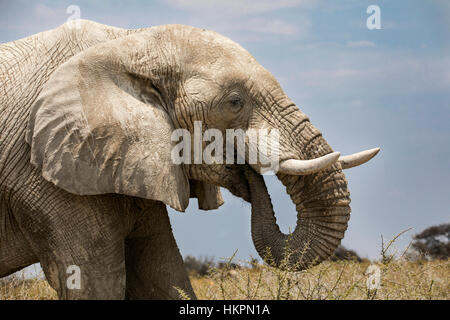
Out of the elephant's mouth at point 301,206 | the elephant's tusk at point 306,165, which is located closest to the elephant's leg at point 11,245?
the elephant's mouth at point 301,206

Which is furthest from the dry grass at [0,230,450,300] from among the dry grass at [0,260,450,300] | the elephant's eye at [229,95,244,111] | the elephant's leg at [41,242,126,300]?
→ the elephant's eye at [229,95,244,111]

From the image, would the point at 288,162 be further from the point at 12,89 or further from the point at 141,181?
the point at 12,89

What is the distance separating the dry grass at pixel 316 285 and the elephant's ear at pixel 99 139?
953 mm

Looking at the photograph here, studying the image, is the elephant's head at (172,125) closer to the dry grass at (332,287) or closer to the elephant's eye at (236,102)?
the elephant's eye at (236,102)

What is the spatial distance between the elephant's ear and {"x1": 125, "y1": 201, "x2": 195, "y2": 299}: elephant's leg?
0.90 meters

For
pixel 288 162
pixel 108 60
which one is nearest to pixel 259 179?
pixel 288 162

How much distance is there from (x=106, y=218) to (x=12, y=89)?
1.18 metres

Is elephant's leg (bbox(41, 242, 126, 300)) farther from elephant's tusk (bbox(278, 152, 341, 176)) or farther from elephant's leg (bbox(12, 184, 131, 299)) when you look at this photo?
elephant's tusk (bbox(278, 152, 341, 176))

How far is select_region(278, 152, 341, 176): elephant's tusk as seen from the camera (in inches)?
207

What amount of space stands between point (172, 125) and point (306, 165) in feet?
3.28

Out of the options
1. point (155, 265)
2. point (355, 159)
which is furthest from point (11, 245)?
point (355, 159)

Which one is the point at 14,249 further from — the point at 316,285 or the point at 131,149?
the point at 316,285

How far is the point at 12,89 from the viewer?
229 inches

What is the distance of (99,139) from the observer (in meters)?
5.45
